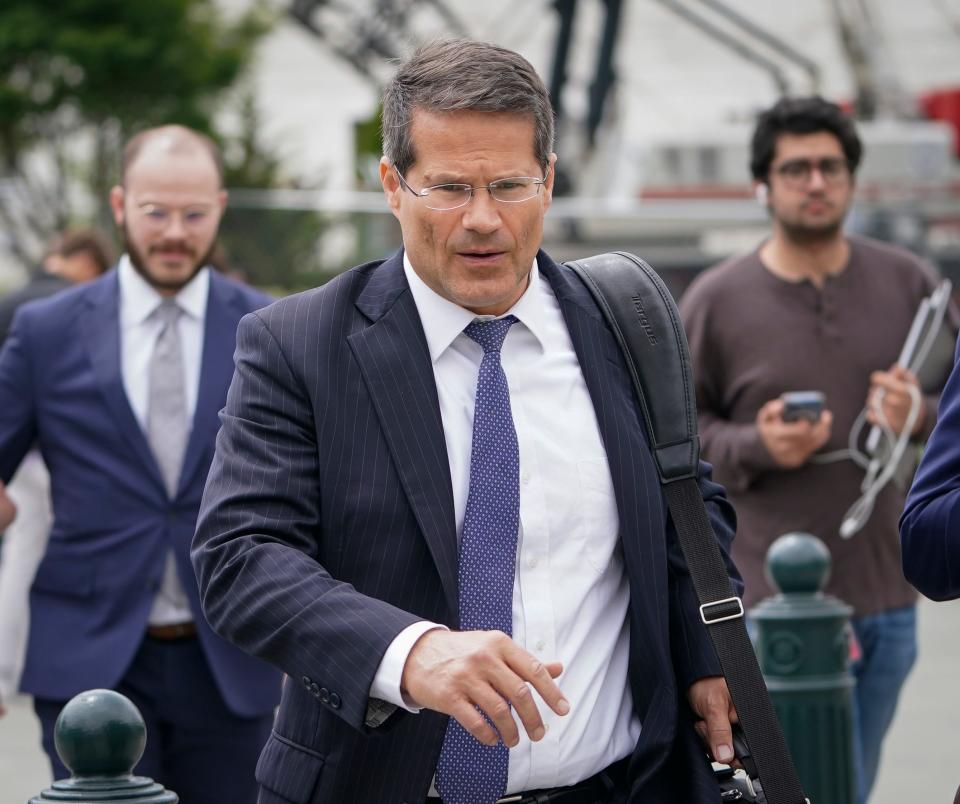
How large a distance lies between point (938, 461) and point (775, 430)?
96.9 inches

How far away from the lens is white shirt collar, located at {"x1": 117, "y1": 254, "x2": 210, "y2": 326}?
197 inches

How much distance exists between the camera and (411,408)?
2969 millimetres

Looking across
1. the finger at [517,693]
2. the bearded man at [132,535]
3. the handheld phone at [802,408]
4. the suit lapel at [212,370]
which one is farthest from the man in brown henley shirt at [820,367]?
the finger at [517,693]

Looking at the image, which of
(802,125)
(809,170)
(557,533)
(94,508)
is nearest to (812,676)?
(809,170)

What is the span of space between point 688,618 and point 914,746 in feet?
18.1

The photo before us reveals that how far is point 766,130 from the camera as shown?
5926 millimetres

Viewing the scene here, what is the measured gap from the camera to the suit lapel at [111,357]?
188 inches

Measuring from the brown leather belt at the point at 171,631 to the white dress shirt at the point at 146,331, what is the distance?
0.52m

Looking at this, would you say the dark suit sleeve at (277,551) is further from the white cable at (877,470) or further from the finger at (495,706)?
the white cable at (877,470)

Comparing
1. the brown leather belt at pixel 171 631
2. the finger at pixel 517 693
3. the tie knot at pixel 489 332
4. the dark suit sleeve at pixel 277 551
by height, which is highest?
the tie knot at pixel 489 332

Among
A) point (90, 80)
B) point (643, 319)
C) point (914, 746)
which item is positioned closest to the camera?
point (643, 319)

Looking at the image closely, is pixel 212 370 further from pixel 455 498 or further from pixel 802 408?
pixel 455 498

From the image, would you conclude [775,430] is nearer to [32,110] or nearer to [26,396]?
[26,396]

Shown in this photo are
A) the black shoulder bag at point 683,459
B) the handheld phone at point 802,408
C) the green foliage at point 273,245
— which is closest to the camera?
the black shoulder bag at point 683,459
